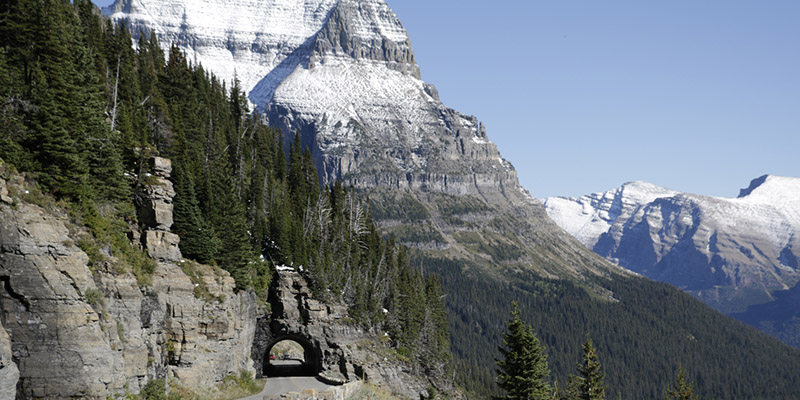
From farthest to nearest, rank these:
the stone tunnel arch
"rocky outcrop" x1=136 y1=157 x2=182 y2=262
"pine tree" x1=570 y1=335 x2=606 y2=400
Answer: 1. the stone tunnel arch
2. "pine tree" x1=570 y1=335 x2=606 y2=400
3. "rocky outcrop" x1=136 y1=157 x2=182 y2=262

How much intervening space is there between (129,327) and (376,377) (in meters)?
43.7

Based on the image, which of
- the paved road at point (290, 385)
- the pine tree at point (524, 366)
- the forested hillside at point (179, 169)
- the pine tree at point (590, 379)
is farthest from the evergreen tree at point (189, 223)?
the pine tree at point (590, 379)

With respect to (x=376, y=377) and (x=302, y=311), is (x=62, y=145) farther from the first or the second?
(x=376, y=377)

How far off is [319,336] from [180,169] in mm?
28826

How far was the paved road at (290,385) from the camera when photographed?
2457 inches

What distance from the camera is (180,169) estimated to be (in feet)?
185

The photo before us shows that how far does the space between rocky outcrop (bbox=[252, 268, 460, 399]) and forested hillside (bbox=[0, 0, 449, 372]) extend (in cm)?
194

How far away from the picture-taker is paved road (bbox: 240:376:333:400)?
6241cm

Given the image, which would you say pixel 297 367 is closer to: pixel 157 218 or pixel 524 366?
pixel 524 366

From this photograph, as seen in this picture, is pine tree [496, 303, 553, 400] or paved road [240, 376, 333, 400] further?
paved road [240, 376, 333, 400]

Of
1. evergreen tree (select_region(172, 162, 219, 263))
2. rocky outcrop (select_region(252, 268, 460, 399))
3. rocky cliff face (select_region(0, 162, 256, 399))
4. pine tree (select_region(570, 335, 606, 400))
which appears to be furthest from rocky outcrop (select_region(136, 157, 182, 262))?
pine tree (select_region(570, 335, 606, 400))

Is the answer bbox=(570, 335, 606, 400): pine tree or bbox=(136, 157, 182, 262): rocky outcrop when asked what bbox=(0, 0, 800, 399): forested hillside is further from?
bbox=(570, 335, 606, 400): pine tree

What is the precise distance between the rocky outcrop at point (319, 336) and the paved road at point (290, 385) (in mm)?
1842

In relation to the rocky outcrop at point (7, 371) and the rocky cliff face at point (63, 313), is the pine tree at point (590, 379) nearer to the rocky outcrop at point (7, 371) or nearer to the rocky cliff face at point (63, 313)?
the rocky cliff face at point (63, 313)
